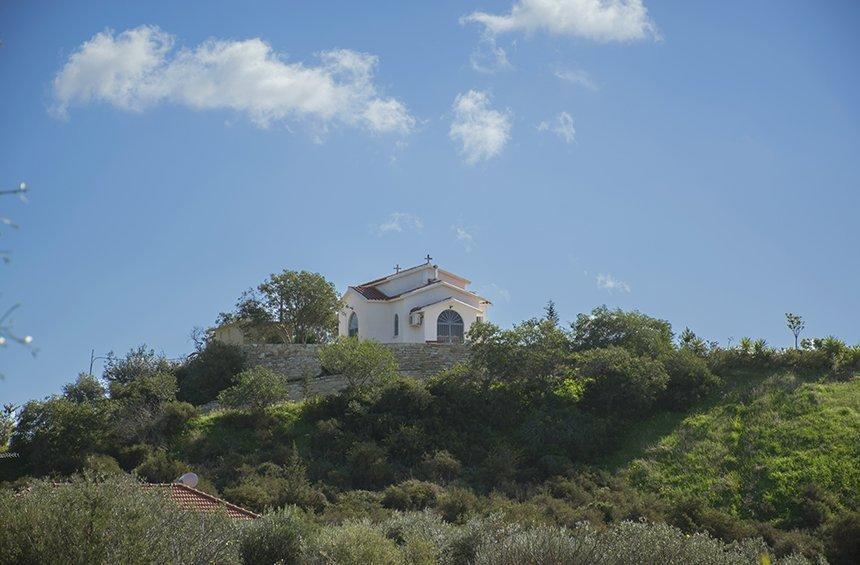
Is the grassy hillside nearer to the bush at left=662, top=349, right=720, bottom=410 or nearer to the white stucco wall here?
the bush at left=662, top=349, right=720, bottom=410

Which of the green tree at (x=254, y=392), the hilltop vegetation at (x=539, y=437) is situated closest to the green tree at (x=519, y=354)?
the hilltop vegetation at (x=539, y=437)

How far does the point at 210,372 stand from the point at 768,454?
73.4 ft

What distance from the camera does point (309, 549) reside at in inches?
637

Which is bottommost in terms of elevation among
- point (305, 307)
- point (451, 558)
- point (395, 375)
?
point (451, 558)

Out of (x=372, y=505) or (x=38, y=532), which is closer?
(x=38, y=532)

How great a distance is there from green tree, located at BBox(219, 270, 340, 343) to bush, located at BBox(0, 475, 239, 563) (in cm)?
3071

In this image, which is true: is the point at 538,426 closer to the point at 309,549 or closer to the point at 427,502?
the point at 427,502

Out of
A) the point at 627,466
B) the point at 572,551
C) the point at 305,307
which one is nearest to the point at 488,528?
the point at 572,551

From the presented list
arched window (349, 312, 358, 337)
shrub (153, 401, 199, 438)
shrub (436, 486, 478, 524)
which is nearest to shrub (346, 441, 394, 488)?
shrub (436, 486, 478, 524)

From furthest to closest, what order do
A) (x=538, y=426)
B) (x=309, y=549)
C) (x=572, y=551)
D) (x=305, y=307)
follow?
(x=305, y=307)
(x=538, y=426)
(x=309, y=549)
(x=572, y=551)

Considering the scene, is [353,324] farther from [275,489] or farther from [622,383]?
[275,489]

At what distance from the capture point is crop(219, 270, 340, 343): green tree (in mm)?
44844

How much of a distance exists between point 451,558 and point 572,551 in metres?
3.35

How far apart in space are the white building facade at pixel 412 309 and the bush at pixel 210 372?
6.98 metres
